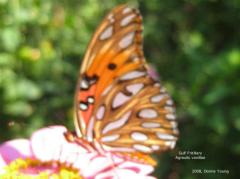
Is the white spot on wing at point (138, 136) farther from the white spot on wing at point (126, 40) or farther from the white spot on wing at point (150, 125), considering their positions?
the white spot on wing at point (126, 40)

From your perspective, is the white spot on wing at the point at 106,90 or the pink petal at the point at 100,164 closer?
the pink petal at the point at 100,164

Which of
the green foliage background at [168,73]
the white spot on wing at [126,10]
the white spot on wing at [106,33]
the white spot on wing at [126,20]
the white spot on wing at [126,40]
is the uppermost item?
the white spot on wing at [126,10]

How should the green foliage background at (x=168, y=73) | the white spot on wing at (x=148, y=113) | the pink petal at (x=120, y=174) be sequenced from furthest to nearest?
the green foliage background at (x=168, y=73)
the white spot on wing at (x=148, y=113)
the pink petal at (x=120, y=174)

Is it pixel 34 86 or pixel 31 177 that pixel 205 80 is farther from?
pixel 31 177

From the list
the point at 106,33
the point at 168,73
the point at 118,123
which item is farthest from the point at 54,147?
the point at 168,73

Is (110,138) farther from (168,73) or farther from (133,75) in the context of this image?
(168,73)

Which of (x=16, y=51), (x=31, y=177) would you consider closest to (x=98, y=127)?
(x=31, y=177)

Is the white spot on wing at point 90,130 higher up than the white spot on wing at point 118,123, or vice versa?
the white spot on wing at point 90,130

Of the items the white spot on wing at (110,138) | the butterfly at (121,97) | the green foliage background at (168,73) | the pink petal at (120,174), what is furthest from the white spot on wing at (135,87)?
the green foliage background at (168,73)
